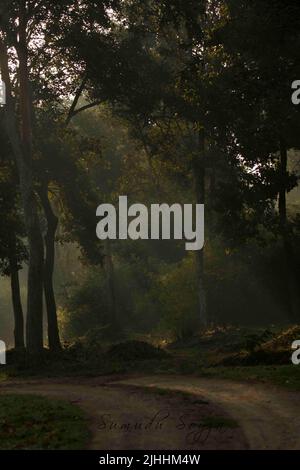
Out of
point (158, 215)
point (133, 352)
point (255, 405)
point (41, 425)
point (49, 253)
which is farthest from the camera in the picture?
point (158, 215)

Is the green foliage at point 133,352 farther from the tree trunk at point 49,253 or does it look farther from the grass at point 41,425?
the grass at point 41,425

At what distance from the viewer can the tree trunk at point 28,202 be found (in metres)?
26.0

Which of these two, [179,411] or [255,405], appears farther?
[255,405]

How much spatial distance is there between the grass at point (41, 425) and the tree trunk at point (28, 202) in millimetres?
9579

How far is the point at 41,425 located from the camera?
12805 millimetres

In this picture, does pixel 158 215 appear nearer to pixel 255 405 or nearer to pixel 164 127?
pixel 164 127

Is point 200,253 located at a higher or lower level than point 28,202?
lower

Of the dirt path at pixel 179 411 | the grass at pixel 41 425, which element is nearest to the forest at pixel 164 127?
the dirt path at pixel 179 411

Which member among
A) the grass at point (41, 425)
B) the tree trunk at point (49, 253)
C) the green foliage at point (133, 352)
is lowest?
the green foliage at point (133, 352)

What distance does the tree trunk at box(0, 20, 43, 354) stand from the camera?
1022 inches

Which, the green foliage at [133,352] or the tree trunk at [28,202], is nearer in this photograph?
the green foliage at [133,352]

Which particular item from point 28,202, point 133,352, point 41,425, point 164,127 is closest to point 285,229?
point 164,127

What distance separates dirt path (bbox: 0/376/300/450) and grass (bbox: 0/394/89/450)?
321mm

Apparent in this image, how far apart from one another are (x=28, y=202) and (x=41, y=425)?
1459cm
